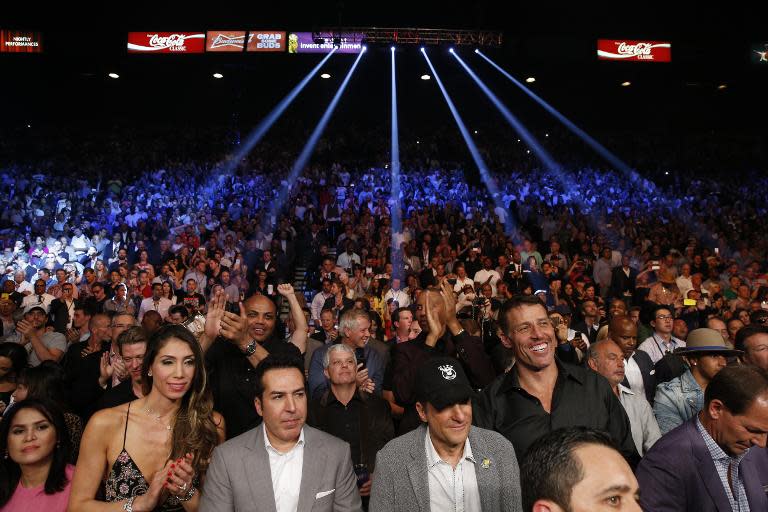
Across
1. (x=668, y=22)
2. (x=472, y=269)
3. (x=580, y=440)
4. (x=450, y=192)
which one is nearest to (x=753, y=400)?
(x=580, y=440)

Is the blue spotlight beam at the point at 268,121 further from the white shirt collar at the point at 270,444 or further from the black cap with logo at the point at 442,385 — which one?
the black cap with logo at the point at 442,385

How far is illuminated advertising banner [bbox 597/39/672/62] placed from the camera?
60.2ft

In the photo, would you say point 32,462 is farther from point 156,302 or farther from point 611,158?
point 611,158

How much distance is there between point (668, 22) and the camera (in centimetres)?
1875

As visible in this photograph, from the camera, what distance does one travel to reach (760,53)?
17891 mm

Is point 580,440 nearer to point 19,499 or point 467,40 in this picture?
point 19,499

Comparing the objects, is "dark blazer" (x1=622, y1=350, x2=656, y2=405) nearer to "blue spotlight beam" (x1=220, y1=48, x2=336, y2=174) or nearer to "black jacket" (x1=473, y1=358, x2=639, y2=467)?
"black jacket" (x1=473, y1=358, x2=639, y2=467)

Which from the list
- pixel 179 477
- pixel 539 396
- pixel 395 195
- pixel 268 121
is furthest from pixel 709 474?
pixel 268 121

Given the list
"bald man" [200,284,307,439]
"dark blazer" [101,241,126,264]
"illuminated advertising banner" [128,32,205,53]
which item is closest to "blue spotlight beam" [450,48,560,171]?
"illuminated advertising banner" [128,32,205,53]

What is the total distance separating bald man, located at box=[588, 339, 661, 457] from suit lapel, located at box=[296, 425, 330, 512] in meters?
1.84

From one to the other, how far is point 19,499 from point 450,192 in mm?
14605

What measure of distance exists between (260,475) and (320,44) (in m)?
16.2

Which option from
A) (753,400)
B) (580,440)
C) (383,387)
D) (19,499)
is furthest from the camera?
(383,387)

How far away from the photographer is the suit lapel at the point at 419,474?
7.93ft
